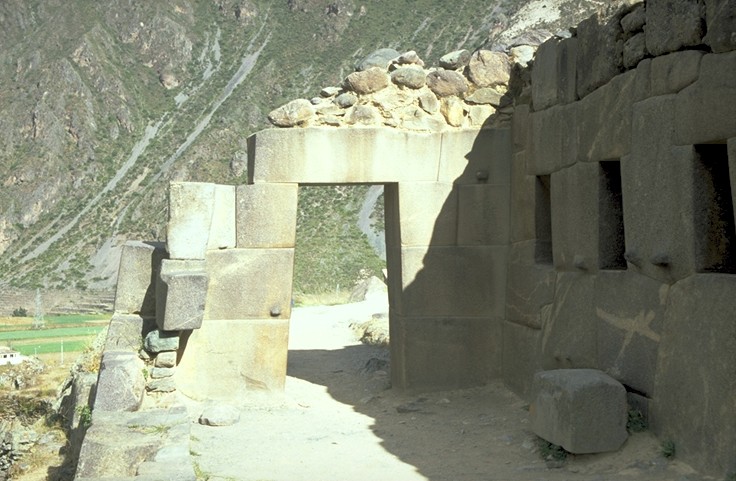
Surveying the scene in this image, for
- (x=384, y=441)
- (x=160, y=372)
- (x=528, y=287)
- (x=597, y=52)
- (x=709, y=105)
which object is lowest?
(x=384, y=441)

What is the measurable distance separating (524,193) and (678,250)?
2.97m

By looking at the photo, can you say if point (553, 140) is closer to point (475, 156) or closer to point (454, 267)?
point (475, 156)

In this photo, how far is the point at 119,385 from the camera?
7.25 m

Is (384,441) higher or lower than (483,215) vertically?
lower

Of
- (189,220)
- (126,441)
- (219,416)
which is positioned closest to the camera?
(126,441)

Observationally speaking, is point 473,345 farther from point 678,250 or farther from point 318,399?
point 678,250

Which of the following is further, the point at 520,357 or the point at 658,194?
A: the point at 520,357

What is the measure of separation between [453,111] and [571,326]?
9.31 ft

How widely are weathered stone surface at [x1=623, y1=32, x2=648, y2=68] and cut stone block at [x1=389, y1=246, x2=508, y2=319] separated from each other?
3.10 m

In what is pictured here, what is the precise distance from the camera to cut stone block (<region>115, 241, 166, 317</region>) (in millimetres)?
8680

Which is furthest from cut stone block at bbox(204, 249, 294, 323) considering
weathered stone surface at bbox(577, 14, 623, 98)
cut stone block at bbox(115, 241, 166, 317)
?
weathered stone surface at bbox(577, 14, 623, 98)

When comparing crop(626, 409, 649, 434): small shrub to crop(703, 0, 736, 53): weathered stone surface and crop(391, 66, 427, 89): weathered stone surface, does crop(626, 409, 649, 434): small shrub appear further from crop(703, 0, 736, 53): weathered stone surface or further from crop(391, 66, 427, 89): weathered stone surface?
crop(391, 66, 427, 89): weathered stone surface

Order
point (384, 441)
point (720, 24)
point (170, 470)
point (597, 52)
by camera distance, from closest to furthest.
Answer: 1. point (720, 24)
2. point (170, 470)
3. point (597, 52)
4. point (384, 441)

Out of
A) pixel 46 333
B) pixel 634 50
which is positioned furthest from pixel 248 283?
pixel 46 333
